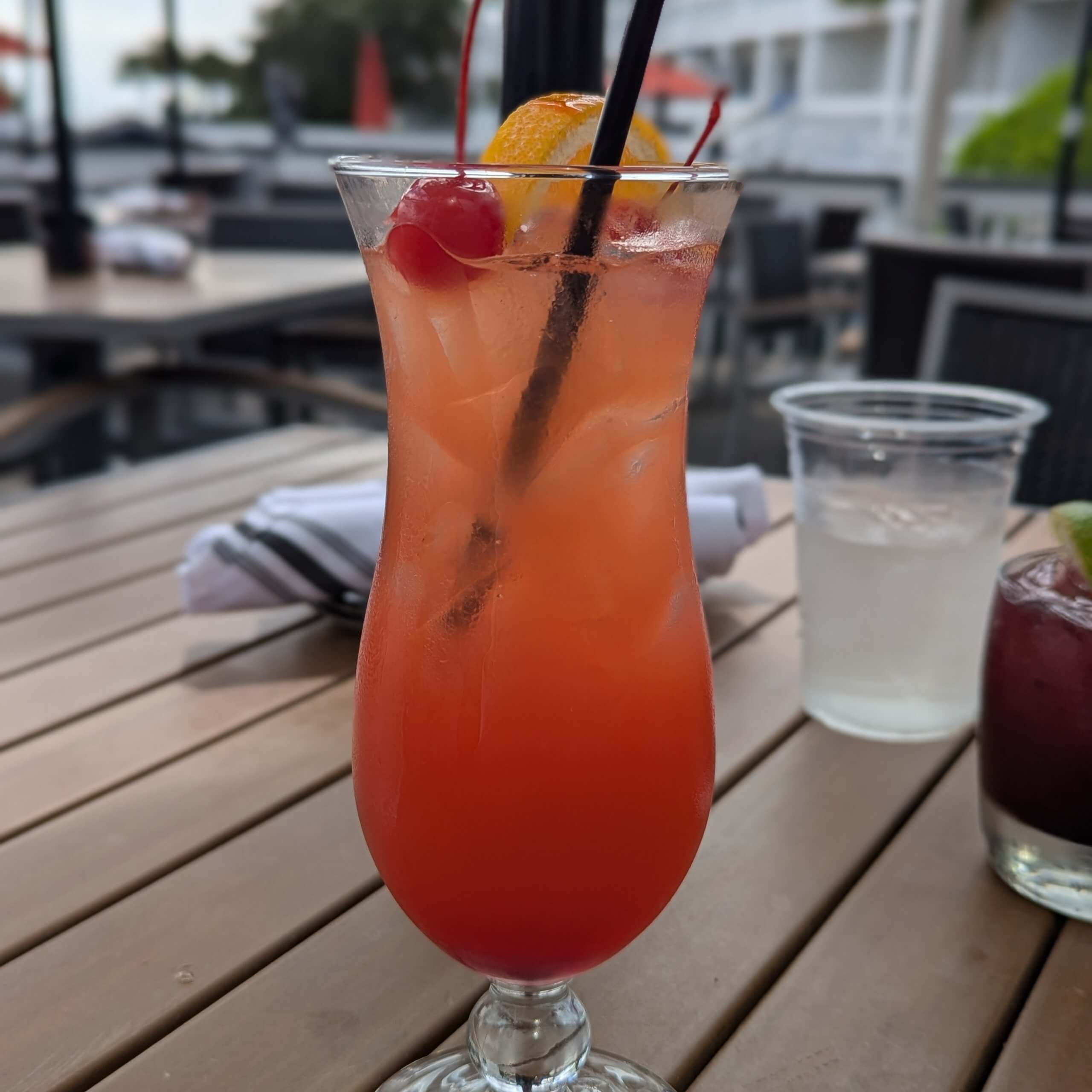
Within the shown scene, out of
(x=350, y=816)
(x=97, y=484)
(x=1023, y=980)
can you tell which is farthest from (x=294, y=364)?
(x=1023, y=980)

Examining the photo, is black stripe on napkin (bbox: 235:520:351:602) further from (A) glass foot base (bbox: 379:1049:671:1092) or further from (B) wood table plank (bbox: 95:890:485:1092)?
(A) glass foot base (bbox: 379:1049:671:1092)

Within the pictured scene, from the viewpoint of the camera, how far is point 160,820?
2.46ft

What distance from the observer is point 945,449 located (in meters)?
0.89

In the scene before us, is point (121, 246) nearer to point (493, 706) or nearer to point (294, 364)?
point (294, 364)

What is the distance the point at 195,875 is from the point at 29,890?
9 centimetres

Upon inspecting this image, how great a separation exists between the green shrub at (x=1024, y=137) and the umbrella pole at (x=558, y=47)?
9305 millimetres

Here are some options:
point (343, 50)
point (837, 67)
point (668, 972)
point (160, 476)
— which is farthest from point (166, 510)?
point (837, 67)

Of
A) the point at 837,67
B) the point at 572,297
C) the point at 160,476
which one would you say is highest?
the point at 837,67

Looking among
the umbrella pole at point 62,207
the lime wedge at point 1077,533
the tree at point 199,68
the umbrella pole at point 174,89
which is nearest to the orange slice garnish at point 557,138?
the lime wedge at point 1077,533

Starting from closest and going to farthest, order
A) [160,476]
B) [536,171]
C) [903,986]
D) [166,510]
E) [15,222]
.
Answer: [536,171]
[903,986]
[166,510]
[160,476]
[15,222]

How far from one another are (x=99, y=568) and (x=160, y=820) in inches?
20.3

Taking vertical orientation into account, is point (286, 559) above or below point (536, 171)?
below

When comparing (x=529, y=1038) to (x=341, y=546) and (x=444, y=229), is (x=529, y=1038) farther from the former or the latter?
(x=341, y=546)

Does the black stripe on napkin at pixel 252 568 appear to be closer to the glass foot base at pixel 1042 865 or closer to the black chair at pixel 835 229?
the glass foot base at pixel 1042 865
